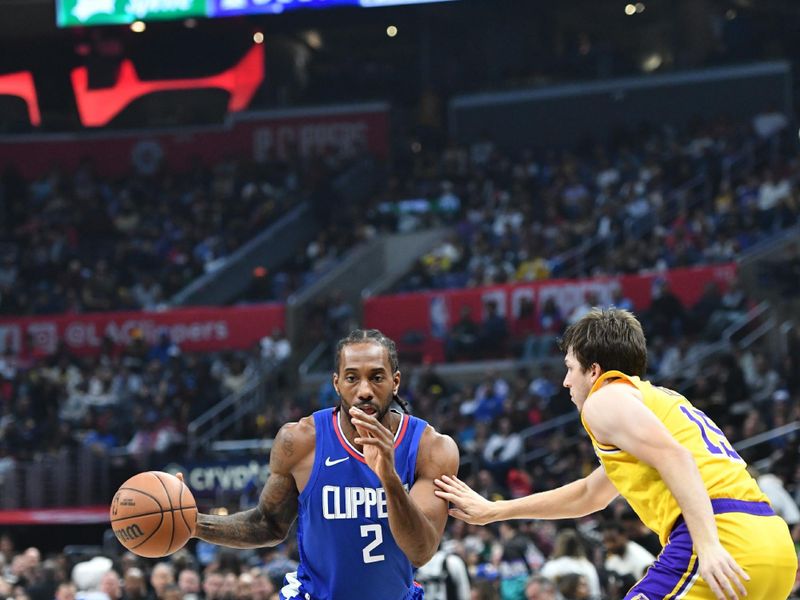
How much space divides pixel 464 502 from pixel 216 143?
2801cm

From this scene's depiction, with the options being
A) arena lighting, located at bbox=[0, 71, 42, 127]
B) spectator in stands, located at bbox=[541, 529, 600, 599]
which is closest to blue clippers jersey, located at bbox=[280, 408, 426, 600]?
spectator in stands, located at bbox=[541, 529, 600, 599]

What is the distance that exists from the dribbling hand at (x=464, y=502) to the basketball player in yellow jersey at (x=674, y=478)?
31.1 inches

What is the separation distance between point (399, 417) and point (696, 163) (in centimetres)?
1974

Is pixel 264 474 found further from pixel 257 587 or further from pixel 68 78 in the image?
pixel 68 78

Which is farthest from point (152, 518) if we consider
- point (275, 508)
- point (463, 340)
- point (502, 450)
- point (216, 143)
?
point (216, 143)

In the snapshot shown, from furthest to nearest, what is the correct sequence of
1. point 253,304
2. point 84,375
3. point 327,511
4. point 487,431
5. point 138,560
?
point 253,304 < point 84,375 < point 487,431 < point 138,560 < point 327,511

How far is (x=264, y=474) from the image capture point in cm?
1828

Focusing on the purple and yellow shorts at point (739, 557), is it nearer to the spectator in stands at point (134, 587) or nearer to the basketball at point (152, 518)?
the basketball at point (152, 518)

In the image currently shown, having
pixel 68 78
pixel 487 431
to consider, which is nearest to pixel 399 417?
pixel 487 431

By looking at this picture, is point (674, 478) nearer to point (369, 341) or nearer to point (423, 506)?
point (423, 506)

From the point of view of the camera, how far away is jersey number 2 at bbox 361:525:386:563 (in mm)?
5613

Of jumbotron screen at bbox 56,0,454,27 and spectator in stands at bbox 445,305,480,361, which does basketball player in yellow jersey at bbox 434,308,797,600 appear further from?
jumbotron screen at bbox 56,0,454,27

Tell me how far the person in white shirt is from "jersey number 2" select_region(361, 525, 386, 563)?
15.0 ft

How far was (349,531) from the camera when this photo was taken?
5.61 metres
